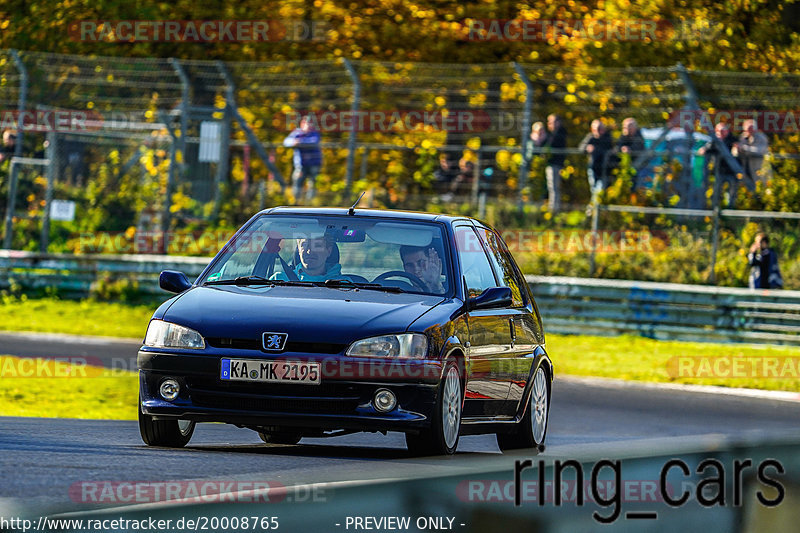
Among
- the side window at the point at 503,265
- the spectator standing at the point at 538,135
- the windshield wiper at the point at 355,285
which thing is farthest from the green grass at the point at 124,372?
the windshield wiper at the point at 355,285

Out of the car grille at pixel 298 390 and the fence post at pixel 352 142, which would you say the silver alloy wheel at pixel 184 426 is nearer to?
the car grille at pixel 298 390

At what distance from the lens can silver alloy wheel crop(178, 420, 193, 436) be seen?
29.1 feet

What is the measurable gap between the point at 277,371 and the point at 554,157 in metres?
14.9

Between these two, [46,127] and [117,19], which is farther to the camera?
[117,19]

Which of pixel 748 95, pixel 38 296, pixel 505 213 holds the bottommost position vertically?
pixel 38 296

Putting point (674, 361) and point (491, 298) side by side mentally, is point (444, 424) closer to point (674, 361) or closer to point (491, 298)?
point (491, 298)

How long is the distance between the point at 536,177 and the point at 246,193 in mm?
4658

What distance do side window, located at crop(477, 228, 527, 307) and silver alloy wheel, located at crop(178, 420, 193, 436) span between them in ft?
6.98

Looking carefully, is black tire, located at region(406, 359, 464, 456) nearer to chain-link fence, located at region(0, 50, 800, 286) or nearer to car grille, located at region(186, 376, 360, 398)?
car grille, located at region(186, 376, 360, 398)

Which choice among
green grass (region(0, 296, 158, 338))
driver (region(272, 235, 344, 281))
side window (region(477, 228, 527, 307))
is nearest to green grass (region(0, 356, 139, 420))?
side window (region(477, 228, 527, 307))

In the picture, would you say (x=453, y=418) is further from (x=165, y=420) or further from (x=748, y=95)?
(x=748, y=95)

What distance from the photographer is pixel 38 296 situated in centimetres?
2353

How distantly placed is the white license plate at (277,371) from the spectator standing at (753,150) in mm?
14513

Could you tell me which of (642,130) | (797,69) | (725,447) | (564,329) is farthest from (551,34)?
(725,447)
